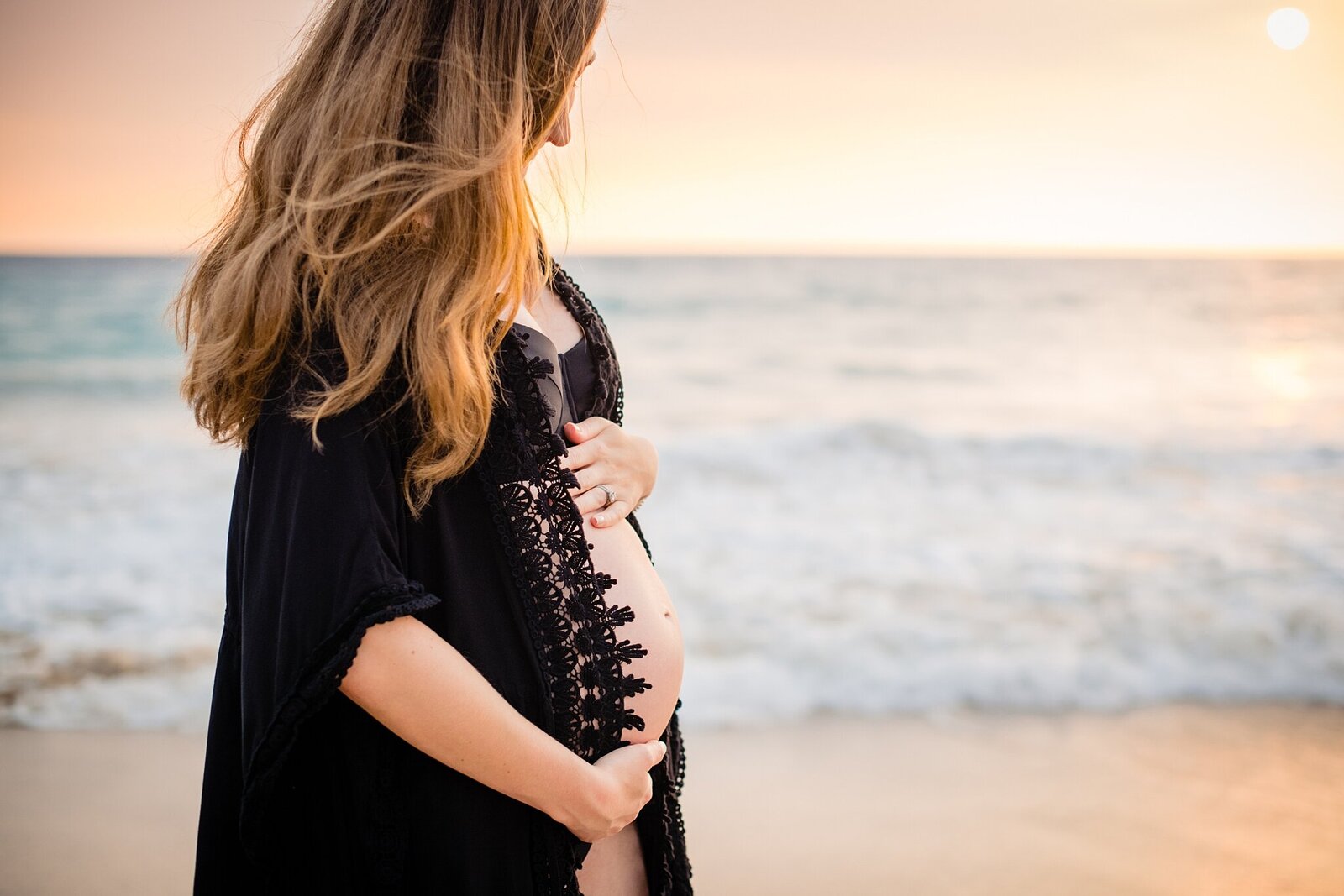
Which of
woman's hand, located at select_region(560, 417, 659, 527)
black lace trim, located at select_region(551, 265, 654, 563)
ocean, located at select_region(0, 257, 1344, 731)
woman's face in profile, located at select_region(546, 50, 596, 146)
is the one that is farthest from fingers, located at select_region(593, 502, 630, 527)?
ocean, located at select_region(0, 257, 1344, 731)

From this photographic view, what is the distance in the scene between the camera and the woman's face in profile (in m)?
1.04

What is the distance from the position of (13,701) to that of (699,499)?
13.0 ft

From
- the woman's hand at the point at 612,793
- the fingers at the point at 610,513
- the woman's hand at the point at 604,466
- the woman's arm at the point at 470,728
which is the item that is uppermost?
the woman's hand at the point at 604,466

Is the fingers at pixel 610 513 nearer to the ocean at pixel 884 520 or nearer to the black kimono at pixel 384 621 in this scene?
the black kimono at pixel 384 621

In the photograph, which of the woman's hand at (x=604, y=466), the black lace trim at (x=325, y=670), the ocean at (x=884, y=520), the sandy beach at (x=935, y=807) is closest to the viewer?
the black lace trim at (x=325, y=670)

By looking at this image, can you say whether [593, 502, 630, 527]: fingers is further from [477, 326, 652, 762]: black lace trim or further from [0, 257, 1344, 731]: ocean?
[0, 257, 1344, 731]: ocean

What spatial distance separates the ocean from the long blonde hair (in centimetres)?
49

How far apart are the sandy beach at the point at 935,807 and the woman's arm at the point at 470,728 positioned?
1739 millimetres

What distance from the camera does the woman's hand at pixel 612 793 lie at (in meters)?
1.01

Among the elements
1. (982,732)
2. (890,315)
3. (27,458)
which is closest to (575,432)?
(982,732)

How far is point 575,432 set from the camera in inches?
45.4

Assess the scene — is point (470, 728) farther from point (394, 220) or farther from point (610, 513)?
point (394, 220)

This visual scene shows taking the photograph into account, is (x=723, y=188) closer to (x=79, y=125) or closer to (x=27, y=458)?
(x=79, y=125)

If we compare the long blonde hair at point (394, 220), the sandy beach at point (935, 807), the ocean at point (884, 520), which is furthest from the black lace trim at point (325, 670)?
the sandy beach at point (935, 807)
